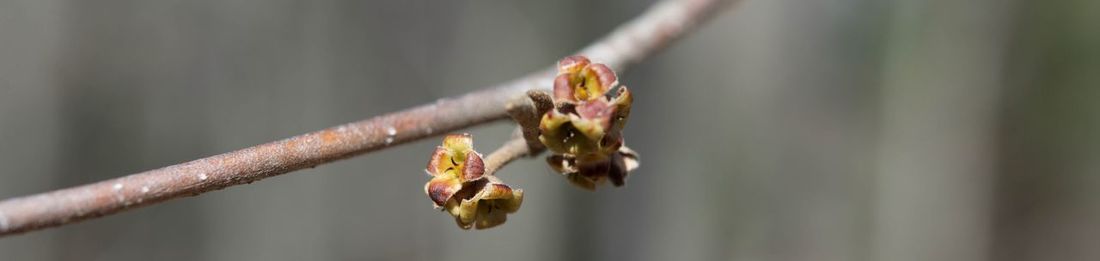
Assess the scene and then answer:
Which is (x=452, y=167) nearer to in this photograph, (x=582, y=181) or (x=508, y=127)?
(x=582, y=181)

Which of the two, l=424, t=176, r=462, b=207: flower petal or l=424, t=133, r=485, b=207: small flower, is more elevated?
l=424, t=133, r=485, b=207: small flower

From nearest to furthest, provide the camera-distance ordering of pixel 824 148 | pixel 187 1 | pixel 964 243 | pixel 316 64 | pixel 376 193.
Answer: pixel 187 1
pixel 316 64
pixel 376 193
pixel 824 148
pixel 964 243

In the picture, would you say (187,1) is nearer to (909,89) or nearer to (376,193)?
(376,193)

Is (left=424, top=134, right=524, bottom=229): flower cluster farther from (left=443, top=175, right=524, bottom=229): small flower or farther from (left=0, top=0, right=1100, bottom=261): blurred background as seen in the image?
(left=0, top=0, right=1100, bottom=261): blurred background

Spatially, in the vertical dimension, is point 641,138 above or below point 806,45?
below


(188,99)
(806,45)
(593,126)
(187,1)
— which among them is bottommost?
→ (593,126)

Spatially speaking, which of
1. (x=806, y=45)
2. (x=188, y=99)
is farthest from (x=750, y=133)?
(x=188, y=99)

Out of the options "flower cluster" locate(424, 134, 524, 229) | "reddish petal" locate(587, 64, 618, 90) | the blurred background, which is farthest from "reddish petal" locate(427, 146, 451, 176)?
the blurred background
